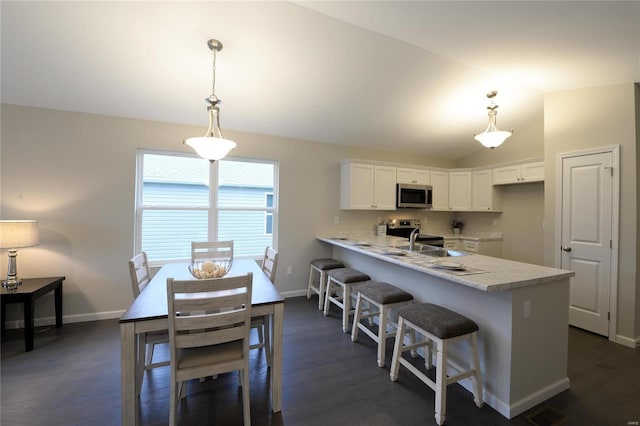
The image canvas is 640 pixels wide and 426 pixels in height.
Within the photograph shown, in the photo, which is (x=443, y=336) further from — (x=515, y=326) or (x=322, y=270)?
(x=322, y=270)

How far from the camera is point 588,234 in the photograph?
2881mm

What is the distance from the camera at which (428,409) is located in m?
1.74

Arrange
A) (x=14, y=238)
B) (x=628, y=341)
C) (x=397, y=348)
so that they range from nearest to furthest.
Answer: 1. (x=397, y=348)
2. (x=14, y=238)
3. (x=628, y=341)

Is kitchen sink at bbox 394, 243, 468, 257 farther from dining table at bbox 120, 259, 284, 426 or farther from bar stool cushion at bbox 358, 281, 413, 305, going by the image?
dining table at bbox 120, 259, 284, 426

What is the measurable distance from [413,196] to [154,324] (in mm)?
4095

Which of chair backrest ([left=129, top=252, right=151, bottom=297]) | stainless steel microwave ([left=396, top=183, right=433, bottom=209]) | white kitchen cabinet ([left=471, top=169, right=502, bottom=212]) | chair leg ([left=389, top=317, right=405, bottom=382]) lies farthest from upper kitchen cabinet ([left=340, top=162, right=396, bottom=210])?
chair backrest ([left=129, top=252, right=151, bottom=297])

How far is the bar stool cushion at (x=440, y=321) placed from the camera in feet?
5.49

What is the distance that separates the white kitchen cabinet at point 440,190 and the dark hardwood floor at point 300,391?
8.83 feet

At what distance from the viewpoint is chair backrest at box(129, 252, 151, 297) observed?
1998 millimetres

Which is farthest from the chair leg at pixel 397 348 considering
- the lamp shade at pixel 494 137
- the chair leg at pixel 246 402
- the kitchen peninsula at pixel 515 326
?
the lamp shade at pixel 494 137

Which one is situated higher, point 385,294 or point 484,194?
point 484,194

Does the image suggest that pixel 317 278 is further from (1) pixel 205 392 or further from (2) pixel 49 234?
(2) pixel 49 234

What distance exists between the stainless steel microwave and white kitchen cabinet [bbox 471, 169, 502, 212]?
87 cm

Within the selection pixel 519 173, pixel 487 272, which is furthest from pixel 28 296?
pixel 519 173
